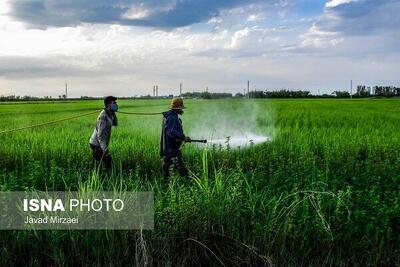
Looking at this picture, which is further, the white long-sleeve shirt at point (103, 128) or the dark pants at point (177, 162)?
the white long-sleeve shirt at point (103, 128)

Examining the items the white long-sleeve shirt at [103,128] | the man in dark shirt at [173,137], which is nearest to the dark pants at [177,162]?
the man in dark shirt at [173,137]

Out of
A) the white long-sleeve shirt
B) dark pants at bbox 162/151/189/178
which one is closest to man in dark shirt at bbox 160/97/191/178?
dark pants at bbox 162/151/189/178

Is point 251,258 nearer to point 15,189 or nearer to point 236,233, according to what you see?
point 236,233

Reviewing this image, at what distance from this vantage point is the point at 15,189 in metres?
6.23

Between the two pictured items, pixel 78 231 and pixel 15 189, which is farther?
pixel 15 189

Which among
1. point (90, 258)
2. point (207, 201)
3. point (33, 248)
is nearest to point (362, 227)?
point (207, 201)

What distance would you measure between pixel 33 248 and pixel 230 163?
4.68 m

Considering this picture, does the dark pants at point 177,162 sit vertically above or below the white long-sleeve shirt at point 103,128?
below

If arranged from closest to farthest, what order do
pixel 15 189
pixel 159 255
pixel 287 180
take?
1. pixel 159 255
2. pixel 15 189
3. pixel 287 180

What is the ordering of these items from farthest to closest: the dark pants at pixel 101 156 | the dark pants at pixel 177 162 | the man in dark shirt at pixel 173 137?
1. the dark pants at pixel 101 156
2. the dark pants at pixel 177 162
3. the man in dark shirt at pixel 173 137

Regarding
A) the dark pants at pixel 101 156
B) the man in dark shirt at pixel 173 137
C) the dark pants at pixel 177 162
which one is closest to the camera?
the man in dark shirt at pixel 173 137

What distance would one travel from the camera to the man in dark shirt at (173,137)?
7329 millimetres

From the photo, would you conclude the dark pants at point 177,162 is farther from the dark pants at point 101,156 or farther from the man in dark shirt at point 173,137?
the dark pants at point 101,156

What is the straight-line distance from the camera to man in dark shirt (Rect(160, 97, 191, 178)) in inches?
289
